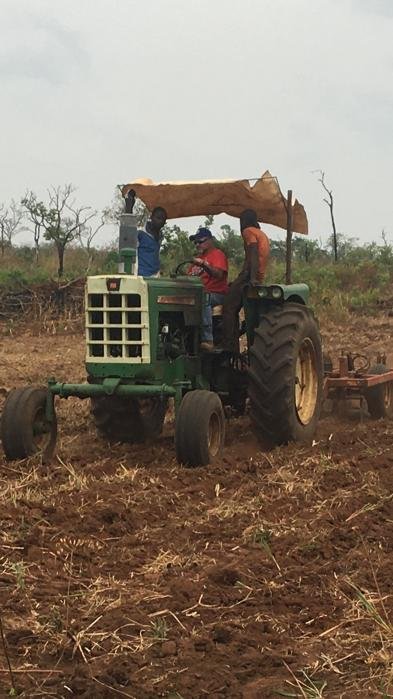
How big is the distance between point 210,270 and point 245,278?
1.05ft

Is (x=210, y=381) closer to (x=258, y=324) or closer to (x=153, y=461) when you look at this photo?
(x=258, y=324)

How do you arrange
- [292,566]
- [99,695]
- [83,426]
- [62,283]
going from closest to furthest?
[99,695] < [292,566] < [83,426] < [62,283]

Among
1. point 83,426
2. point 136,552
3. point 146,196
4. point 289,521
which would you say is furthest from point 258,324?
point 136,552

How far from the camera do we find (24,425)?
6844 millimetres

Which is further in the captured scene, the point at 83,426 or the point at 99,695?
the point at 83,426

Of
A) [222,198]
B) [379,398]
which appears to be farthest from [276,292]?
[379,398]

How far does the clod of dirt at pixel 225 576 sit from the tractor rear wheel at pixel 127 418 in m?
3.69

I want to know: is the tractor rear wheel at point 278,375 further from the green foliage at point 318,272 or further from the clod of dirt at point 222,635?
the green foliage at point 318,272

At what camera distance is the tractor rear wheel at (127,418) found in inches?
313

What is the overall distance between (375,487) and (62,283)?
678 inches

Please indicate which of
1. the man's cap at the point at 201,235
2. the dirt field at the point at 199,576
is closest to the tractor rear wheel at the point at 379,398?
the dirt field at the point at 199,576

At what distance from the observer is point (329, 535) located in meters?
4.73

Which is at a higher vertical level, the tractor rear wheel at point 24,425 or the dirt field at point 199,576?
the tractor rear wheel at point 24,425

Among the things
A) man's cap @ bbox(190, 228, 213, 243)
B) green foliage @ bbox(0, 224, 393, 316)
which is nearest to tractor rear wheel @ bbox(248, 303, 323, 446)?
man's cap @ bbox(190, 228, 213, 243)
